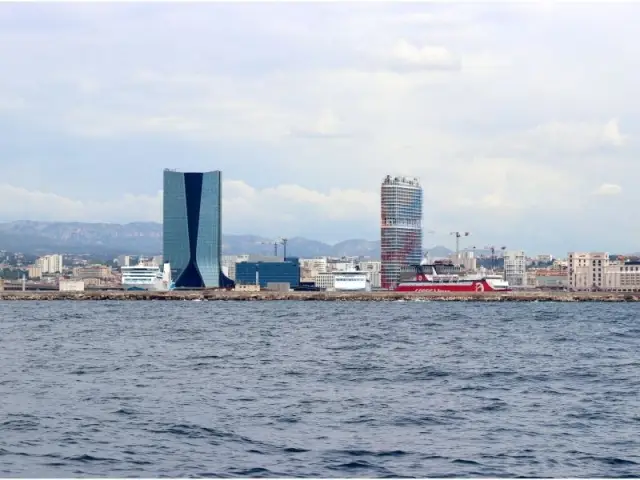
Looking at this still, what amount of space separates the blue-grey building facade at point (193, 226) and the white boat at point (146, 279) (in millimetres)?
6390

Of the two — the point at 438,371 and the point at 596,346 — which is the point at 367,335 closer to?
the point at 596,346

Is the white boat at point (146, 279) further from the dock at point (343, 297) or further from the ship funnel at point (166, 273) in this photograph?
the dock at point (343, 297)

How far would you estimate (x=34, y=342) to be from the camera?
146ft

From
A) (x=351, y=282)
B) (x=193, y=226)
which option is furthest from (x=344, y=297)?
(x=193, y=226)

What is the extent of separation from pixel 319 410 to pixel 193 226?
571 ft

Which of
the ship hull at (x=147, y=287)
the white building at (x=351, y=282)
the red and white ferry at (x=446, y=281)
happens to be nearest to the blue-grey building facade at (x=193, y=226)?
the ship hull at (x=147, y=287)

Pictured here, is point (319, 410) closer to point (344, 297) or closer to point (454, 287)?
point (344, 297)

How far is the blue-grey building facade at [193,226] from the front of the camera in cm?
19538

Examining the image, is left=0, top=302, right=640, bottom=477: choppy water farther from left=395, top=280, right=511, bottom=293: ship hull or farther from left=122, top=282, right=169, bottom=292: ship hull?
left=122, top=282, right=169, bottom=292: ship hull

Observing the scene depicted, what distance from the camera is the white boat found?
186m

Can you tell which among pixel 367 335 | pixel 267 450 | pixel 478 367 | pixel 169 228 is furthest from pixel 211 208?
pixel 267 450

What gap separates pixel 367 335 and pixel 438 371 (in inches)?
750

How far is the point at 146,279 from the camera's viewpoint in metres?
188

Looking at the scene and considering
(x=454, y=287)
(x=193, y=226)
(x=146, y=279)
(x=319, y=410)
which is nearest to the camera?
(x=319, y=410)
